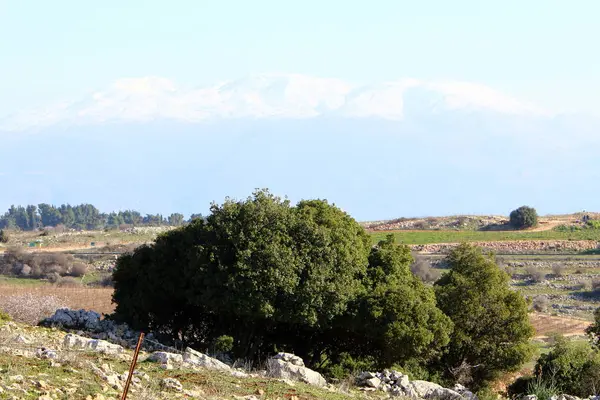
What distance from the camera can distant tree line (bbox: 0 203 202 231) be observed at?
5640 inches

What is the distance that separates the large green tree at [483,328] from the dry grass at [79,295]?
19319mm

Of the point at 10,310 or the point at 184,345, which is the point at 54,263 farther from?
the point at 184,345

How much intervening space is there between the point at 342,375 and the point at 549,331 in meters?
22.6

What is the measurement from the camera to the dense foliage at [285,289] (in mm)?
23172

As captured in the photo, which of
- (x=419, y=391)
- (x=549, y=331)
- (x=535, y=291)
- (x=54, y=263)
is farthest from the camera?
(x=54, y=263)

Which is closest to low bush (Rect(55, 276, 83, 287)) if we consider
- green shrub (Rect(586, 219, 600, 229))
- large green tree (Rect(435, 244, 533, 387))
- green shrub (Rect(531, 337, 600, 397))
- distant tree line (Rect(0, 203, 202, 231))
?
large green tree (Rect(435, 244, 533, 387))

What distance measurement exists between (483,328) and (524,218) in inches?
2459

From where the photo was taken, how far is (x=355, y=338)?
82.7 feet

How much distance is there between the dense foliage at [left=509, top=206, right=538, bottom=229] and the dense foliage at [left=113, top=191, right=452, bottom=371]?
6229 cm

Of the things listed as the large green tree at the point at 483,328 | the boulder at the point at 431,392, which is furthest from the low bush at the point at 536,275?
the boulder at the point at 431,392

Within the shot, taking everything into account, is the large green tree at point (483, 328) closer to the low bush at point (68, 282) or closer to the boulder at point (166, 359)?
the boulder at point (166, 359)

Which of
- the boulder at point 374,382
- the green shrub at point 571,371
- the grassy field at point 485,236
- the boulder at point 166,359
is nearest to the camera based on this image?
the boulder at point 166,359

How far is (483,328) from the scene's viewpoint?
26.0 metres

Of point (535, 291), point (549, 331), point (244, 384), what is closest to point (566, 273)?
point (535, 291)
